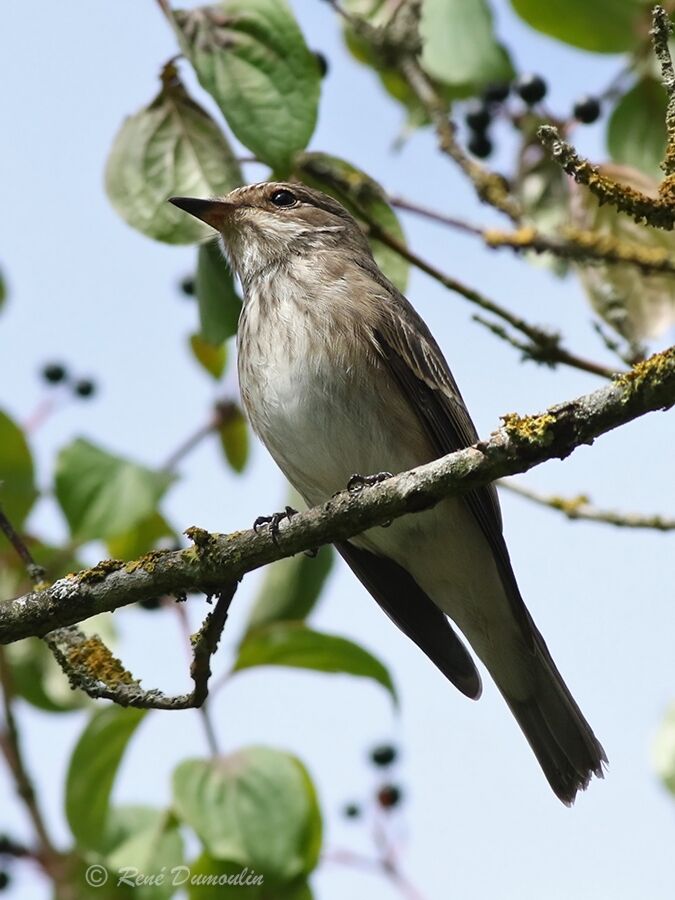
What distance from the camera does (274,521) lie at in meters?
3.81

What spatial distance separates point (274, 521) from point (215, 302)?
131 cm

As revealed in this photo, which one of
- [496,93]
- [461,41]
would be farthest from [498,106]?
[461,41]

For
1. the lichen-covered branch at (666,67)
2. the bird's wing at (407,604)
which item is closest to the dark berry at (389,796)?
the bird's wing at (407,604)

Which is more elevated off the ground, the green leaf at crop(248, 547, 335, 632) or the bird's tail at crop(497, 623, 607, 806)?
the green leaf at crop(248, 547, 335, 632)

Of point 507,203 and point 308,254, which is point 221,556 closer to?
point 507,203

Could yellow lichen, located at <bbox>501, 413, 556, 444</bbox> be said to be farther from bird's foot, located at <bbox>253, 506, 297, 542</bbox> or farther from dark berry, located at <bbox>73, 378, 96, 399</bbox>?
dark berry, located at <bbox>73, 378, 96, 399</bbox>

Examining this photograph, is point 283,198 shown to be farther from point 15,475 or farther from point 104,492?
point 104,492

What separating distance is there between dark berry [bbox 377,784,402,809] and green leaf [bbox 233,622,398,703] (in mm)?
1470

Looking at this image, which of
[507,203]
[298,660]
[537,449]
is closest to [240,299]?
[507,203]

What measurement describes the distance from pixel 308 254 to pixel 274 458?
0.94m

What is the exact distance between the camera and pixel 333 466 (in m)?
4.83

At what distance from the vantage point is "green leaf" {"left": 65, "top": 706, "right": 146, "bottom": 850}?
15.4 feet

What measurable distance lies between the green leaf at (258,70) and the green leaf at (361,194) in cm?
43

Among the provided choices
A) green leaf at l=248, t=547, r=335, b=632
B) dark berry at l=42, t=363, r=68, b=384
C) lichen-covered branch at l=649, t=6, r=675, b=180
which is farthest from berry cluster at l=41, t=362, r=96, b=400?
lichen-covered branch at l=649, t=6, r=675, b=180
